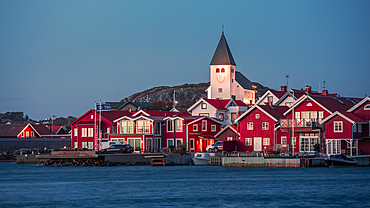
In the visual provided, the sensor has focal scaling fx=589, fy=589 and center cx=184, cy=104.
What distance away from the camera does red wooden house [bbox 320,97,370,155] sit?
7069cm

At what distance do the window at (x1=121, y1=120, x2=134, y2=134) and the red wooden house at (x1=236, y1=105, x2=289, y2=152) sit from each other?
724 inches

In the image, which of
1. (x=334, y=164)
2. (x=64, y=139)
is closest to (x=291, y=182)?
(x=334, y=164)

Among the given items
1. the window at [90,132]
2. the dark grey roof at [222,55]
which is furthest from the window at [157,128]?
the dark grey roof at [222,55]

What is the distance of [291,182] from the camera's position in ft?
181

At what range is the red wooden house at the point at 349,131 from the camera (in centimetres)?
7069

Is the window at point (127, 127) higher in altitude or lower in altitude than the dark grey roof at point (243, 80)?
lower

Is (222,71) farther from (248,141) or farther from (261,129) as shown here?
(261,129)

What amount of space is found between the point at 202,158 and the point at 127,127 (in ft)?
66.0

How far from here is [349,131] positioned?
7050 cm

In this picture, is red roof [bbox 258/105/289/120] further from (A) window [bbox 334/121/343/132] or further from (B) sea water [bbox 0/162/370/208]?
(B) sea water [bbox 0/162/370/208]

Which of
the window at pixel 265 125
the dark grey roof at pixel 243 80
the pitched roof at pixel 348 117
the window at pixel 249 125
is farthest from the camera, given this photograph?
the dark grey roof at pixel 243 80

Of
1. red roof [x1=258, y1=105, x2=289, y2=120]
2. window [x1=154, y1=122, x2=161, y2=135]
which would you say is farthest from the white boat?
window [x1=154, y1=122, x2=161, y2=135]

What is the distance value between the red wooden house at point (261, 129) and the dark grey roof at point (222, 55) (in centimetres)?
4779

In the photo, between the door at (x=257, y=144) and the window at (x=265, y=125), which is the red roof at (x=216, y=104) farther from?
the window at (x=265, y=125)
